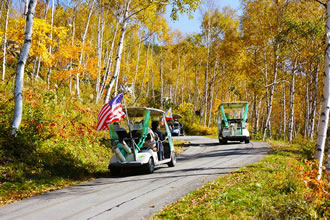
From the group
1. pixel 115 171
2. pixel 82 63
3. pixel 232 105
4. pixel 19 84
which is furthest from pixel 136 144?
pixel 82 63

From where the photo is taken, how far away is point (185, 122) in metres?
35.8

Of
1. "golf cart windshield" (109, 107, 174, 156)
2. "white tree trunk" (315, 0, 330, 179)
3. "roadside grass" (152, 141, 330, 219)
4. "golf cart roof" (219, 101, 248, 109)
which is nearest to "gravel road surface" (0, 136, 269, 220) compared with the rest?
"roadside grass" (152, 141, 330, 219)

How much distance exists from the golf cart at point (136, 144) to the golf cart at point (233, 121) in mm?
9318

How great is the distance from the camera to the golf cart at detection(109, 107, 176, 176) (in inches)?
374

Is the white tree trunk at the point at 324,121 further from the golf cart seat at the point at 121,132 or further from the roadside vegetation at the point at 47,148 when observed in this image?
the roadside vegetation at the point at 47,148

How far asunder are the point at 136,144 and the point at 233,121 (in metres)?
10.8

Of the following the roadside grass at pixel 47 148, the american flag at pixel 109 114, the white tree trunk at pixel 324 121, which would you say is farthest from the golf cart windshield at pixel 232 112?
the american flag at pixel 109 114

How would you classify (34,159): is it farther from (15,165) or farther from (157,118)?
(157,118)

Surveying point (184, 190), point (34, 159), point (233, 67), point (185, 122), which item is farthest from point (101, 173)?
point (233, 67)

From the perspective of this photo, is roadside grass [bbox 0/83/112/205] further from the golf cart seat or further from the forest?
the golf cart seat

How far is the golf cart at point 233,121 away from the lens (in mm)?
19156

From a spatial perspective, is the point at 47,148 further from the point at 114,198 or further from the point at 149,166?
the point at 114,198

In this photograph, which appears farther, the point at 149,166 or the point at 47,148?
the point at 47,148

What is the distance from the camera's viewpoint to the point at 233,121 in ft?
62.8
